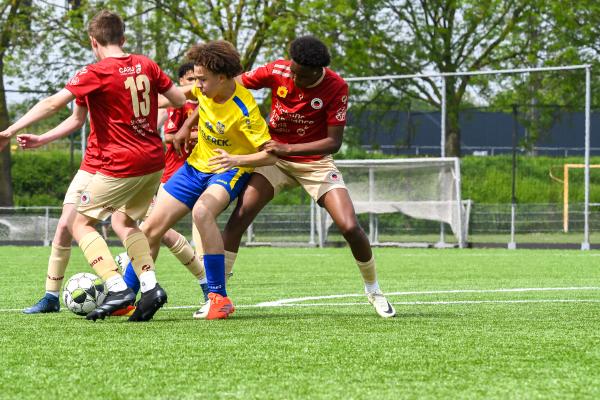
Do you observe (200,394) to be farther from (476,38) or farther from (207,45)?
(476,38)

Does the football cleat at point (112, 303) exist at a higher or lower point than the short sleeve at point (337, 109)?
lower

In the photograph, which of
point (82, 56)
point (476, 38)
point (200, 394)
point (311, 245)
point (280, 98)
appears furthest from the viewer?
point (476, 38)

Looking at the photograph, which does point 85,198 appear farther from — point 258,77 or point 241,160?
point 258,77

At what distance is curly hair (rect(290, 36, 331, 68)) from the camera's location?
23.1 ft

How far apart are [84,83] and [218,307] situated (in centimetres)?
167

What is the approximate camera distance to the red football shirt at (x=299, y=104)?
7.31 metres

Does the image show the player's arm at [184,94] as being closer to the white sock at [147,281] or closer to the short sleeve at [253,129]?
the short sleeve at [253,129]

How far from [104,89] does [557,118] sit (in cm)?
1914

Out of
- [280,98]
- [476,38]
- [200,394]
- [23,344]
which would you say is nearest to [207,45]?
[280,98]

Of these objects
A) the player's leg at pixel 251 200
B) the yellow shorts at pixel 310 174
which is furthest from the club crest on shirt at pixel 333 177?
the player's leg at pixel 251 200

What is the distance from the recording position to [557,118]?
80.4 ft

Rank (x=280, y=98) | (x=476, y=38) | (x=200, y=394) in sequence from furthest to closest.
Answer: (x=476, y=38) < (x=280, y=98) < (x=200, y=394)

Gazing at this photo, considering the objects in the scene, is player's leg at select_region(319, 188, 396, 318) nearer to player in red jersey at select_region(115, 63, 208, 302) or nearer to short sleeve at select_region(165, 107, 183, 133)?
player in red jersey at select_region(115, 63, 208, 302)

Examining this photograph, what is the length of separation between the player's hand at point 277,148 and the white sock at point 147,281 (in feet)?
3.60
